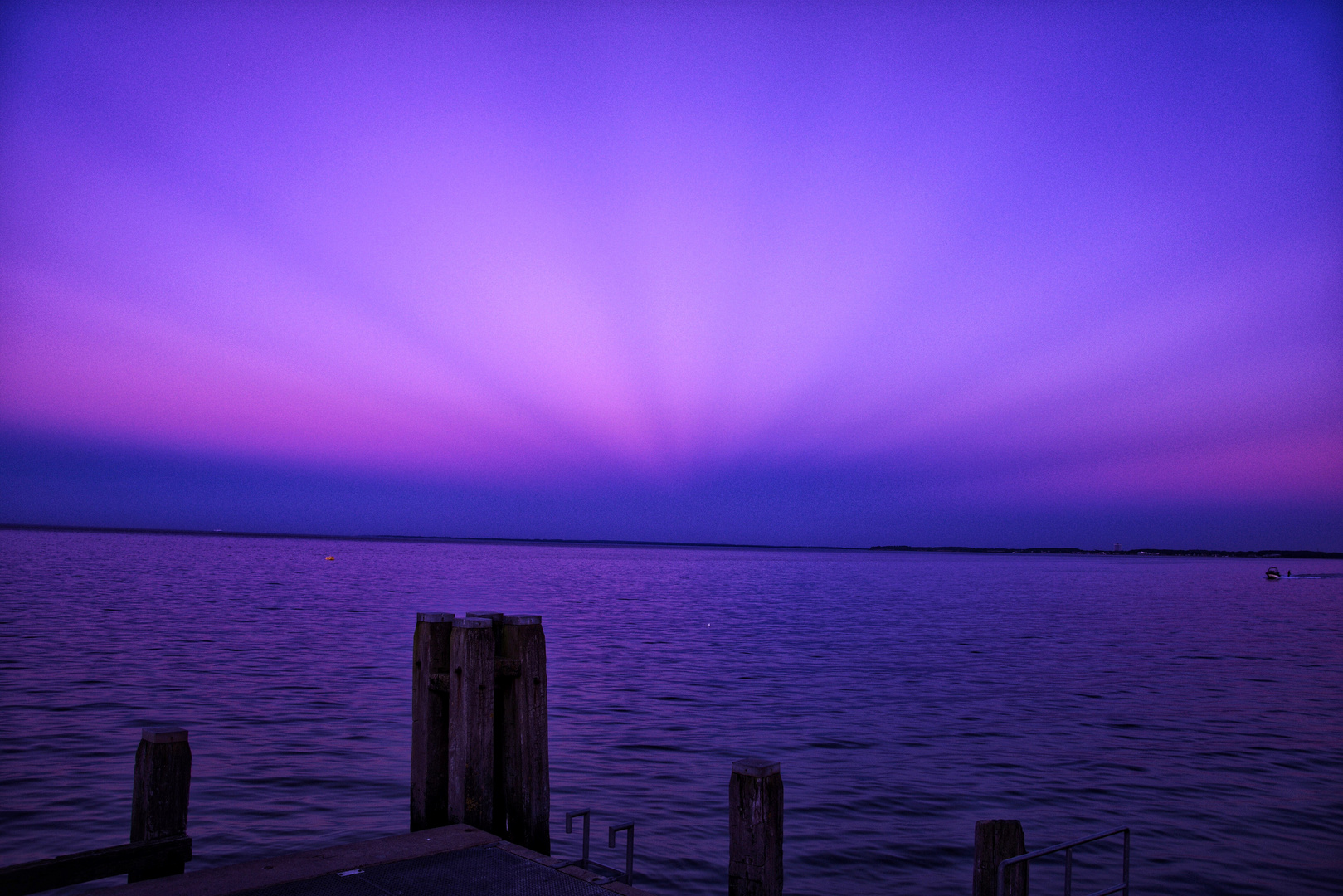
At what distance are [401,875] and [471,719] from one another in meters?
1.41

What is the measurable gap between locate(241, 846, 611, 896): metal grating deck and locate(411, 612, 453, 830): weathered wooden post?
1.01 metres

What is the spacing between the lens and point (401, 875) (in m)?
6.43

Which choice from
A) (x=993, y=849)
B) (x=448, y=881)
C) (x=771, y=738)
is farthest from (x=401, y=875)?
(x=771, y=738)

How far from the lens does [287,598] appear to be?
4734cm

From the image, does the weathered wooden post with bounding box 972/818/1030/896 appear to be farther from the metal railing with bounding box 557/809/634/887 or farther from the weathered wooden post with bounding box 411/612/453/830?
the weathered wooden post with bounding box 411/612/453/830

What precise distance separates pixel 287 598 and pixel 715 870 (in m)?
42.5

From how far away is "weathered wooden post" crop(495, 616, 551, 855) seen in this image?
7.83 m

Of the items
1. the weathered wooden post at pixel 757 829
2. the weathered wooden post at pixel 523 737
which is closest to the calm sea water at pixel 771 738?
the weathered wooden post at pixel 523 737

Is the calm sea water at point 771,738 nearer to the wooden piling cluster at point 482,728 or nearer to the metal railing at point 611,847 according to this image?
the metal railing at point 611,847

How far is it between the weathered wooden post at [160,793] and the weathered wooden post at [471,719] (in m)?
2.01

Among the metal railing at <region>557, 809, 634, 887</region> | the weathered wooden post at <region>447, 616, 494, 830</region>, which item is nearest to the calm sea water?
the metal railing at <region>557, 809, 634, 887</region>

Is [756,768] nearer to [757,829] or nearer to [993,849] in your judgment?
[757,829]

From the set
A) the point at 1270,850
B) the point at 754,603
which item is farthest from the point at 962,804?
the point at 754,603

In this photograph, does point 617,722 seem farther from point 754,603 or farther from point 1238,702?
point 754,603
